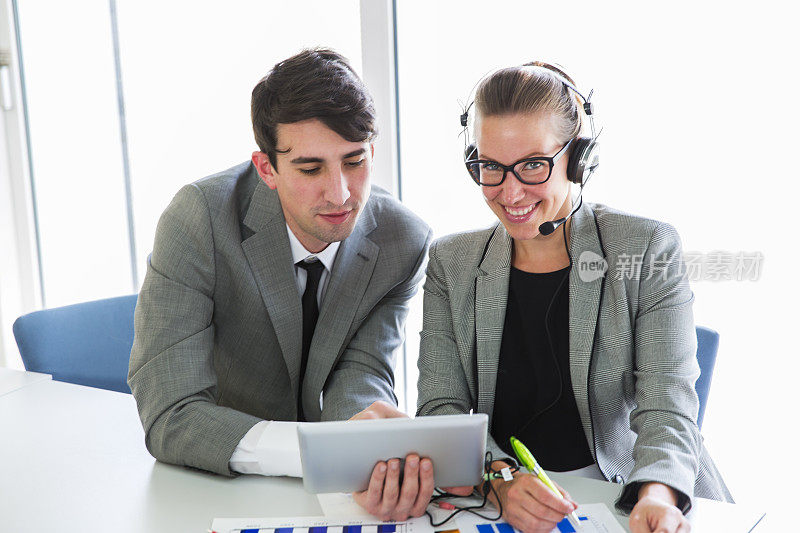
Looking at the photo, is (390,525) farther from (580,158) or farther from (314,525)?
(580,158)

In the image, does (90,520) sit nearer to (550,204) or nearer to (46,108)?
(550,204)

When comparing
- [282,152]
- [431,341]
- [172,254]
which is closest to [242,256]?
[172,254]

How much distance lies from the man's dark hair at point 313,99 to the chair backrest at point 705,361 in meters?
0.86

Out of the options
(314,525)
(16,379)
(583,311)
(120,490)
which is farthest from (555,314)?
(16,379)

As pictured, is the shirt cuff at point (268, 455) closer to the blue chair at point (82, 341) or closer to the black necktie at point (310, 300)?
the black necktie at point (310, 300)

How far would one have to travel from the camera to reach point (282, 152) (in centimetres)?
154

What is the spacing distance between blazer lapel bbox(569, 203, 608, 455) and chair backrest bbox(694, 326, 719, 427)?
11.1 inches

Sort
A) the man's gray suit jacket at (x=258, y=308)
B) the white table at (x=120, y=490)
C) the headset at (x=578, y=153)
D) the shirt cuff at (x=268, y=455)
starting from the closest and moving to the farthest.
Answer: the white table at (x=120, y=490), the shirt cuff at (x=268, y=455), the headset at (x=578, y=153), the man's gray suit jacket at (x=258, y=308)

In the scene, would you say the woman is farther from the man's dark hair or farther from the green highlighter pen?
the man's dark hair

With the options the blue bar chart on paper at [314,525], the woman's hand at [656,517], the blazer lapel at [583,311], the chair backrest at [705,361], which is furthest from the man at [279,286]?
the chair backrest at [705,361]

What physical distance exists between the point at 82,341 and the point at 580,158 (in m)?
1.63

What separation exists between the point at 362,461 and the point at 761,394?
3.99ft

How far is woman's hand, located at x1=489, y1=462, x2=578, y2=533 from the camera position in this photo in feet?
3.45

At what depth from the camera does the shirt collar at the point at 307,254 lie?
1.71 meters
